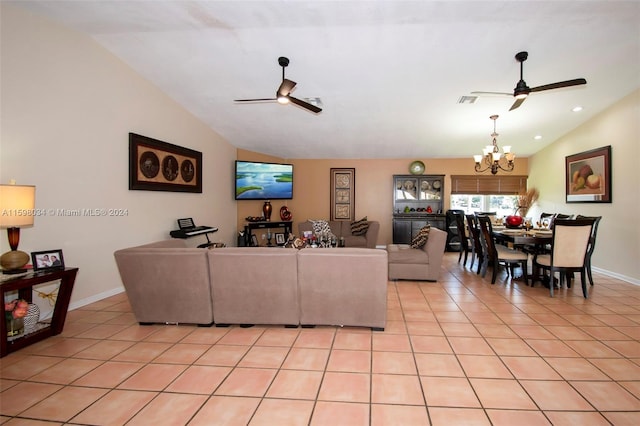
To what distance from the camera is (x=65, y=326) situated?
294 cm

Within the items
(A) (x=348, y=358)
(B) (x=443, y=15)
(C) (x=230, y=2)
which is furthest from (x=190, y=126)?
(A) (x=348, y=358)

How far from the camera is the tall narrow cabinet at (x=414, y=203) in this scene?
23.7 ft

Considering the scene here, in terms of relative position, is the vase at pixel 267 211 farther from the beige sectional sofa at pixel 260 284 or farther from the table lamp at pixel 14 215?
the table lamp at pixel 14 215

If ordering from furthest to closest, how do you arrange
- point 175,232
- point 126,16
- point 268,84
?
point 175,232
point 268,84
point 126,16

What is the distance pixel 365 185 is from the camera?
25.7 feet

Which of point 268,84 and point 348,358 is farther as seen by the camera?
point 268,84

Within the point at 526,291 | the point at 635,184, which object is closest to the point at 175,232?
the point at 526,291

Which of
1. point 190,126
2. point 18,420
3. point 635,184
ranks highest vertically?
point 190,126

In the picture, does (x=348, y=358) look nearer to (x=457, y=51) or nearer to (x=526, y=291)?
(x=526, y=291)

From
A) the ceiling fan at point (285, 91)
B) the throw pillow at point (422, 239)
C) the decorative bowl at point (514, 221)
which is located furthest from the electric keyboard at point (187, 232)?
the decorative bowl at point (514, 221)

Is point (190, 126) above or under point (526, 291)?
above

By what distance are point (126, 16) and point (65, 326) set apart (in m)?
3.22

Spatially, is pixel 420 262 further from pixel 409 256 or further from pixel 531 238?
pixel 531 238

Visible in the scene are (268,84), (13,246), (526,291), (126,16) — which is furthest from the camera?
(268,84)
